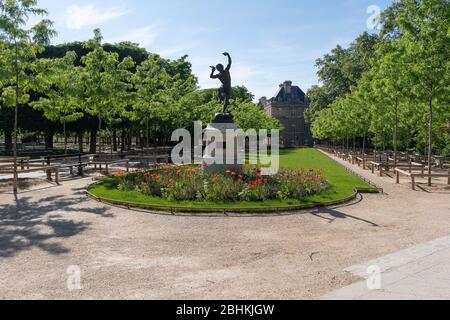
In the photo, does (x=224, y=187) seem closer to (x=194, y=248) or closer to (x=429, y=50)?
Answer: (x=194, y=248)

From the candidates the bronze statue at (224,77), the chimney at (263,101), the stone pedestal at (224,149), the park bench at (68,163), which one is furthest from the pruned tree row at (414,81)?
the chimney at (263,101)

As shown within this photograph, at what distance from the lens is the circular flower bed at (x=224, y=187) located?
44.6 feet

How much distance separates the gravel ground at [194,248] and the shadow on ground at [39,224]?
0.09 ft

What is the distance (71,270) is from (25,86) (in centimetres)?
1382

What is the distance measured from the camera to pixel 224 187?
45.2ft

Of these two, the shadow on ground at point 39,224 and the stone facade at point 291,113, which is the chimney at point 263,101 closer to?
the stone facade at point 291,113

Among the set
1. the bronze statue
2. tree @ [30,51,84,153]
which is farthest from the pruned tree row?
tree @ [30,51,84,153]

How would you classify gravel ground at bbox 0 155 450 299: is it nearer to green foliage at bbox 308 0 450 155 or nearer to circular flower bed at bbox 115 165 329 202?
circular flower bed at bbox 115 165 329 202

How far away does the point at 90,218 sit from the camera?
1128 cm

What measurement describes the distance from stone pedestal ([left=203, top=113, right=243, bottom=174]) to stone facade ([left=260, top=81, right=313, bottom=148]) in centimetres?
9091

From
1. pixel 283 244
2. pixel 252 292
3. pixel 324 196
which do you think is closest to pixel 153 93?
pixel 324 196

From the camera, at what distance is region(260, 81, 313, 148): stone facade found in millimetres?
108500

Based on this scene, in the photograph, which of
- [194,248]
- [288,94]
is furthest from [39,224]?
[288,94]
